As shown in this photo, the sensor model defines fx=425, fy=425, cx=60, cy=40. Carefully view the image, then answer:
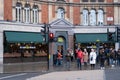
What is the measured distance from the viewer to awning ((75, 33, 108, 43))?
5644cm

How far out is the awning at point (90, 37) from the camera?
2222 inches

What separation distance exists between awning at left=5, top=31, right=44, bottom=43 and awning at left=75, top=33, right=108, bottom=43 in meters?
6.60

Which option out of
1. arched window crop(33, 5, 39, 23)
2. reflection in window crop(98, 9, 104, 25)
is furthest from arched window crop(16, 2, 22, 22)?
reflection in window crop(98, 9, 104, 25)

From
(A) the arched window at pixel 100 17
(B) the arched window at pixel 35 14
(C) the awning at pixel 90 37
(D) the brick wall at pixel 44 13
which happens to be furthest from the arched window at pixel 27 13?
(A) the arched window at pixel 100 17

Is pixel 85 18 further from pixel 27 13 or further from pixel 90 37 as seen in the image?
pixel 27 13

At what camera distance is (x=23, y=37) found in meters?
49.5

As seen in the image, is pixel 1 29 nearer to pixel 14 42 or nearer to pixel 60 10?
pixel 14 42

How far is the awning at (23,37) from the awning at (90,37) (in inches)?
260

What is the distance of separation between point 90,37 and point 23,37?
11034mm

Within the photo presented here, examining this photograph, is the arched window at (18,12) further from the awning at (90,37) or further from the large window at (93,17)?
the large window at (93,17)

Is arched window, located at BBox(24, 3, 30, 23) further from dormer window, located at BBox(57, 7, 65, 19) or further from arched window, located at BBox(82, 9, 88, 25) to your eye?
arched window, located at BBox(82, 9, 88, 25)

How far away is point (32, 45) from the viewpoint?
169ft

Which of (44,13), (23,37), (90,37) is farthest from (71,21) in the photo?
(23,37)

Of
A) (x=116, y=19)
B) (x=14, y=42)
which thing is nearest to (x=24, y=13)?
(x=14, y=42)
